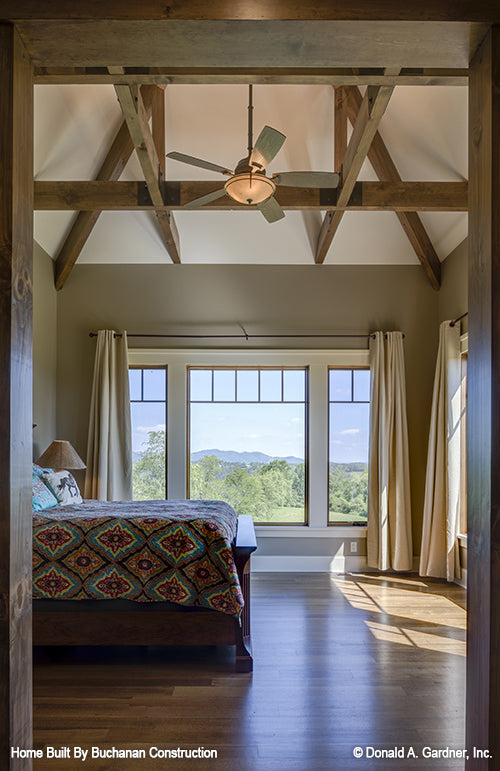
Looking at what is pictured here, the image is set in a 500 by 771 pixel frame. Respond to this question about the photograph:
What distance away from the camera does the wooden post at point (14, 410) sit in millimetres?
1311

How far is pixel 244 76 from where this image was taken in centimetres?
314

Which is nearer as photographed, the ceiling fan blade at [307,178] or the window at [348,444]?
the ceiling fan blade at [307,178]

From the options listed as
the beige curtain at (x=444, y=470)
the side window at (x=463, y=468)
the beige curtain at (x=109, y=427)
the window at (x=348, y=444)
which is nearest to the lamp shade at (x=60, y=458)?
the beige curtain at (x=109, y=427)

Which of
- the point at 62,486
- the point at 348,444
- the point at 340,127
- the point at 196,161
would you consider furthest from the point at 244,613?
the point at 340,127

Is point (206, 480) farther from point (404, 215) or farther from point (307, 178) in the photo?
point (307, 178)

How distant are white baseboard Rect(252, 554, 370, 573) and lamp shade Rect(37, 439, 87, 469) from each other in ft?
7.01

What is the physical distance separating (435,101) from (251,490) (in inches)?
158

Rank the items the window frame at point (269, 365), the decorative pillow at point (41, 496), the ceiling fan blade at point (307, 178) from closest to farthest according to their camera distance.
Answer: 1. the ceiling fan blade at point (307, 178)
2. the decorative pillow at point (41, 496)
3. the window frame at point (269, 365)

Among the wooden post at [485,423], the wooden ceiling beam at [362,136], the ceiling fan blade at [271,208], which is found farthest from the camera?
the ceiling fan blade at [271,208]

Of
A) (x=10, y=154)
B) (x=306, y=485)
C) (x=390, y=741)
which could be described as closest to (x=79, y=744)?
(x=390, y=741)

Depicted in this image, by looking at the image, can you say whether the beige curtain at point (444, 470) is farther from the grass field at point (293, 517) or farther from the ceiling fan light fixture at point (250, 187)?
the ceiling fan light fixture at point (250, 187)

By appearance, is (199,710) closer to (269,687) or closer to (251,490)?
(269,687)

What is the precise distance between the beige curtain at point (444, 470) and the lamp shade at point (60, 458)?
341 centimetres

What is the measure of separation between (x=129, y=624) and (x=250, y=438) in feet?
9.51
